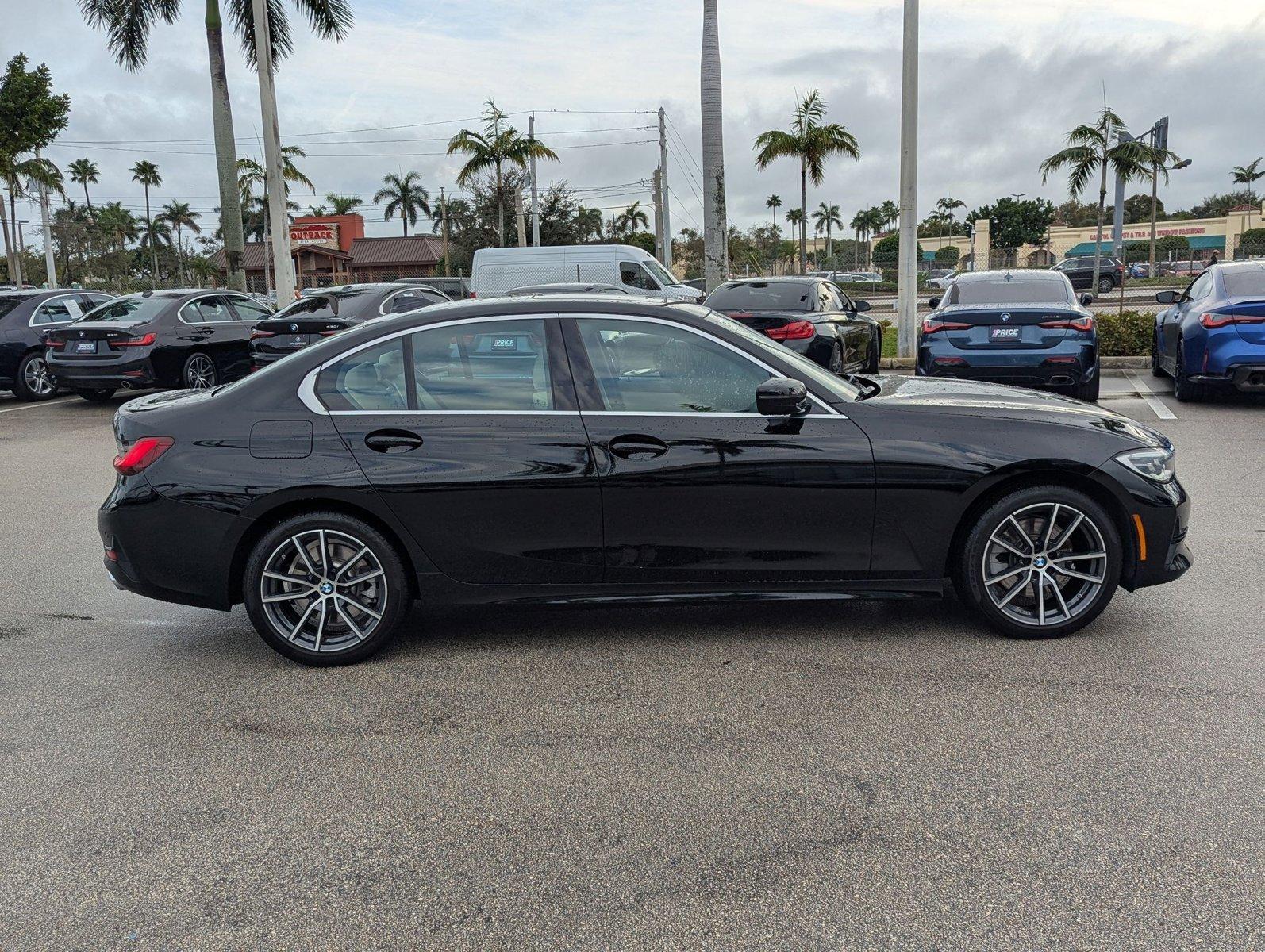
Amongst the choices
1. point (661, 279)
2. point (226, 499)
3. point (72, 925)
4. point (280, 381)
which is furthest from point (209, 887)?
point (661, 279)

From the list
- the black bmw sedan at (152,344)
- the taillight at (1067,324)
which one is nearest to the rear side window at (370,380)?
the taillight at (1067,324)

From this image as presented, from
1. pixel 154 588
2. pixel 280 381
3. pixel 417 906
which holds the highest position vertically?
pixel 280 381

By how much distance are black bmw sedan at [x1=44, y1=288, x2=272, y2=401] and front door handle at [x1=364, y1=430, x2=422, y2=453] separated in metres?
9.81

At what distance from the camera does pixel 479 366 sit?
4891 mm

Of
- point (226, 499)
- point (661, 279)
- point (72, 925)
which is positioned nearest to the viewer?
point (72, 925)

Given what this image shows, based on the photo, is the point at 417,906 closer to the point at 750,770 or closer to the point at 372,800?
the point at 372,800

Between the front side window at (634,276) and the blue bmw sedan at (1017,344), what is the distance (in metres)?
10.1

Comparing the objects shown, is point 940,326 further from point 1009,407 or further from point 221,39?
point 221,39

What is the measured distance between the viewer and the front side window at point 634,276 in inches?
822

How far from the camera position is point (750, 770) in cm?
371

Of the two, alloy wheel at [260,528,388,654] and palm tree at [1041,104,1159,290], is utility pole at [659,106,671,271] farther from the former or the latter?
alloy wheel at [260,528,388,654]

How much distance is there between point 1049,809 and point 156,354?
43.8 feet

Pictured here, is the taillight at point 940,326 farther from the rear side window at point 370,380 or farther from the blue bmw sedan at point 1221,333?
the rear side window at point 370,380

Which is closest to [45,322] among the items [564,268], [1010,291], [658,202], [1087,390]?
[564,268]
